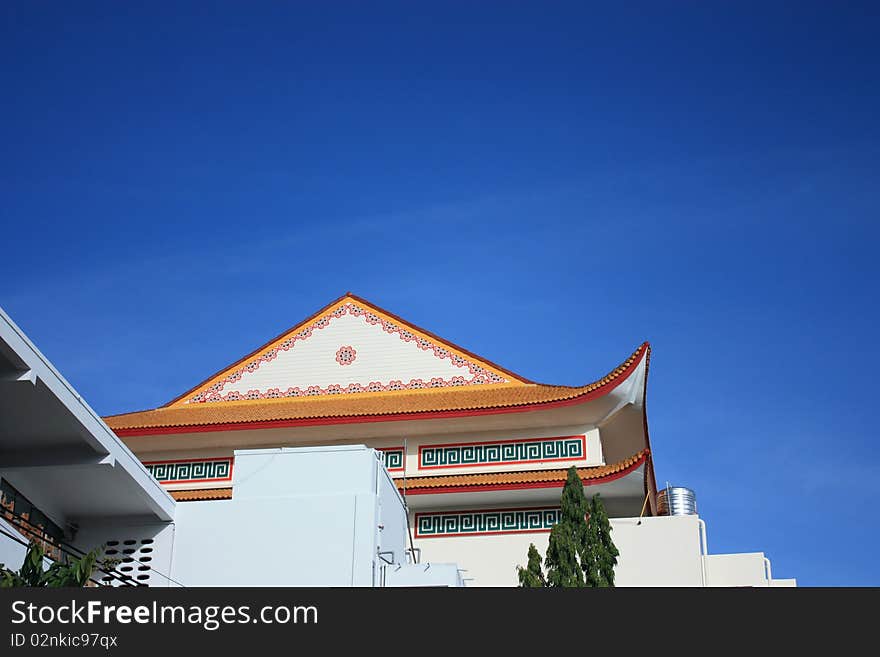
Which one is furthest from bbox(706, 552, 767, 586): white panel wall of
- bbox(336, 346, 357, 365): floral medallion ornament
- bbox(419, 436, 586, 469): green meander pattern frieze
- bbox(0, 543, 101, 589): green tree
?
bbox(0, 543, 101, 589): green tree

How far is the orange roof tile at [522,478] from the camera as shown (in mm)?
18562

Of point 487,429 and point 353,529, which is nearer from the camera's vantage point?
point 353,529

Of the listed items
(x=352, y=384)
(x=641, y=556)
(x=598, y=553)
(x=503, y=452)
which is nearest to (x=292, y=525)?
(x=598, y=553)

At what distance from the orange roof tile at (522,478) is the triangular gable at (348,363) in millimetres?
2325

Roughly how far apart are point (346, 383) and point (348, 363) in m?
0.44

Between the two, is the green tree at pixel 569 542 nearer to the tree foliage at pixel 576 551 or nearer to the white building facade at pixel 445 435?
the tree foliage at pixel 576 551

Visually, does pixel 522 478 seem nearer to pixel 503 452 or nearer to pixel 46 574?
pixel 503 452

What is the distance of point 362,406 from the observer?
2108 centimetres

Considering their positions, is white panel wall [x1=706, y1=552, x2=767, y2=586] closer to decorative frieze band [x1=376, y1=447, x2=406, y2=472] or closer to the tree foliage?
the tree foliage
